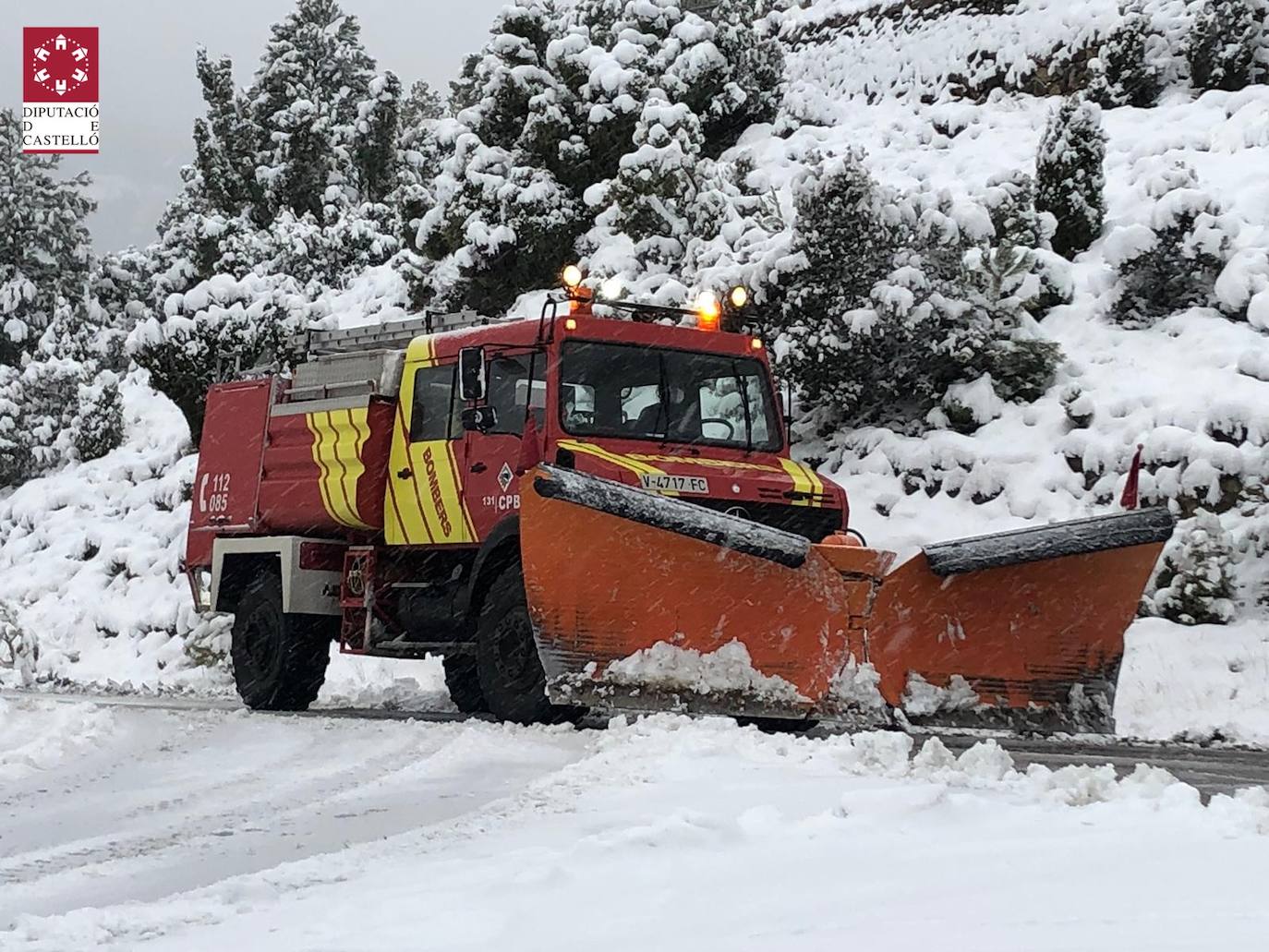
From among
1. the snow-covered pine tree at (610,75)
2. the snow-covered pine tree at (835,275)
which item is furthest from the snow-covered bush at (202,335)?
the snow-covered pine tree at (835,275)

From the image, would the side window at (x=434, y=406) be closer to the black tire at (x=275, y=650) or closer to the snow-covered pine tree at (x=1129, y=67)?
the black tire at (x=275, y=650)

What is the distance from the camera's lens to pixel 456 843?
4969mm

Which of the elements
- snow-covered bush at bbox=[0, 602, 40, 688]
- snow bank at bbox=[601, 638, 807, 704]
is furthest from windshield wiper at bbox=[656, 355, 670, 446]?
snow-covered bush at bbox=[0, 602, 40, 688]

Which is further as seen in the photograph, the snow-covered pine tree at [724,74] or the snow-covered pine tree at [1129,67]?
the snow-covered pine tree at [724,74]

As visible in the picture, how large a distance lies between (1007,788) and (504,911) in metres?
2.16

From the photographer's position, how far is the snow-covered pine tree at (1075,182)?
55.2ft

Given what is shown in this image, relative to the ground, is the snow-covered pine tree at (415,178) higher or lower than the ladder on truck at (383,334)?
higher

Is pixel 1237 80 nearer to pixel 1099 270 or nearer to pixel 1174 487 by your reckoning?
pixel 1099 270

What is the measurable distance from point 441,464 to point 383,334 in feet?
5.34

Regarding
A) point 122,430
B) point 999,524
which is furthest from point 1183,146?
point 122,430

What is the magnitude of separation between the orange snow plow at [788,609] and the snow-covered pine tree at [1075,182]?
29.9 feet

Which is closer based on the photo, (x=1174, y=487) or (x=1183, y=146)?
(x=1174, y=487)

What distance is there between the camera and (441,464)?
33.2ft

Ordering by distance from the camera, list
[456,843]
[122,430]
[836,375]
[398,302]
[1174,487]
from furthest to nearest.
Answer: [122,430] < [398,302] < [836,375] < [1174,487] < [456,843]
